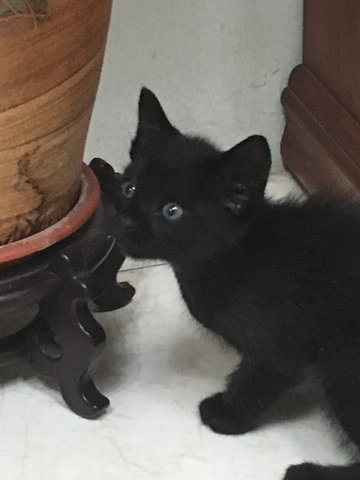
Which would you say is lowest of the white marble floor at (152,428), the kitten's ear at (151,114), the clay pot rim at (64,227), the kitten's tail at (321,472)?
the white marble floor at (152,428)

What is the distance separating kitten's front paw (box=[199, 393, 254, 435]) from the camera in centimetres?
102

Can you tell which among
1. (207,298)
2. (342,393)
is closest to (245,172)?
(207,298)

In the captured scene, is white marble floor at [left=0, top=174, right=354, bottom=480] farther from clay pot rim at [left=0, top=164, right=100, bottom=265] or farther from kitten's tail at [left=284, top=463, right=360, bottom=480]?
clay pot rim at [left=0, top=164, right=100, bottom=265]

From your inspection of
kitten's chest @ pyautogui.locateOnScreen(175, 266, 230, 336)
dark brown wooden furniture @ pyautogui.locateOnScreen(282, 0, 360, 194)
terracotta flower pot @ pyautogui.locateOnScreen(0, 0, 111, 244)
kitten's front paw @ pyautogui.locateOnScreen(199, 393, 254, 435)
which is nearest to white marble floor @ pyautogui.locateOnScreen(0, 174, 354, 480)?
kitten's front paw @ pyautogui.locateOnScreen(199, 393, 254, 435)

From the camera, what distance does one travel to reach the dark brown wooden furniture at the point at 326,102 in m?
1.36

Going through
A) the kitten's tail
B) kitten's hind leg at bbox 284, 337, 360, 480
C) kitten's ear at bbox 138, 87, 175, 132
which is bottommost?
the kitten's tail

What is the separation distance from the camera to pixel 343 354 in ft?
3.04

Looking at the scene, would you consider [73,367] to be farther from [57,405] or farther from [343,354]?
[343,354]

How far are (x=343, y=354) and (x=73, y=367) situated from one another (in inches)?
13.2

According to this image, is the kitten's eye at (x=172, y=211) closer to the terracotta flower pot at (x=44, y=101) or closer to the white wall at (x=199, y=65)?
the terracotta flower pot at (x=44, y=101)

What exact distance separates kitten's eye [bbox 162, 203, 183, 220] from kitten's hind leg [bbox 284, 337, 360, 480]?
9.3 inches

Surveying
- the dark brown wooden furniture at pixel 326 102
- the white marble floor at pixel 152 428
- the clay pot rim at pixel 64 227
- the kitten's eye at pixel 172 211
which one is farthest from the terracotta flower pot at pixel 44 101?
the dark brown wooden furniture at pixel 326 102

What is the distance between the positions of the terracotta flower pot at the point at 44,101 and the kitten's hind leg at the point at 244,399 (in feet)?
1.02

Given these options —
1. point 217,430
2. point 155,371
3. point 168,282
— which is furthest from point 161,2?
point 217,430
